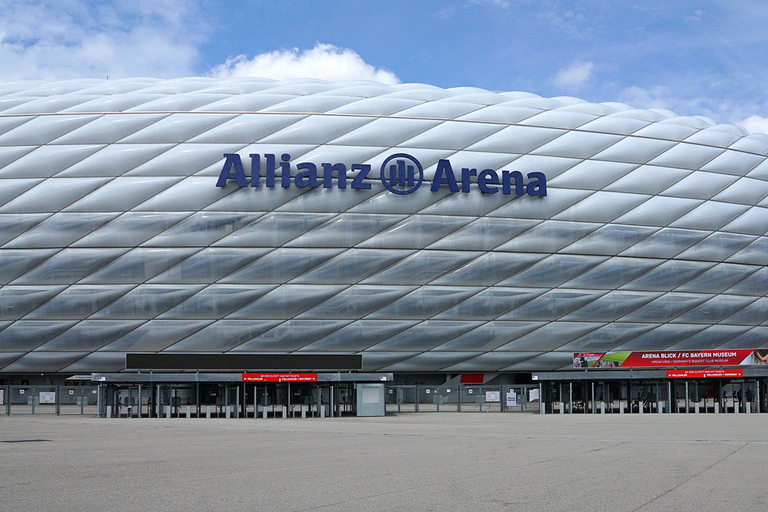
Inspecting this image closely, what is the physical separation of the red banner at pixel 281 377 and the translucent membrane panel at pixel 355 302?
14.4ft

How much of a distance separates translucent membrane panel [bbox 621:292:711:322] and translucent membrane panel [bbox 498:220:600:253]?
14.8ft

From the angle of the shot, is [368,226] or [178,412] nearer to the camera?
[178,412]

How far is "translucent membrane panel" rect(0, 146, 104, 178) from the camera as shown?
35188mm

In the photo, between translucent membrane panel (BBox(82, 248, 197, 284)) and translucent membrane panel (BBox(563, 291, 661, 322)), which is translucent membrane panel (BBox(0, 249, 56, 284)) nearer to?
translucent membrane panel (BBox(82, 248, 197, 284))

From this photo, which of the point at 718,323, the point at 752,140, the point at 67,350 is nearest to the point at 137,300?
the point at 67,350

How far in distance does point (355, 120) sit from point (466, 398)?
13.4 metres

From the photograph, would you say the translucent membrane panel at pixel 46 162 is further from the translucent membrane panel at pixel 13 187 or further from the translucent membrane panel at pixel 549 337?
the translucent membrane panel at pixel 549 337

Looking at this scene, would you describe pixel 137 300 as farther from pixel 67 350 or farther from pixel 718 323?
pixel 718 323

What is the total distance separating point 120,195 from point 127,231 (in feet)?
5.13

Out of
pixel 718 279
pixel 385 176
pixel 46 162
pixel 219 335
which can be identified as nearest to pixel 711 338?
pixel 718 279

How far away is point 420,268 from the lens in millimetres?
35750

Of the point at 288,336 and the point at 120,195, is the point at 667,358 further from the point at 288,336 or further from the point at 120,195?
the point at 120,195

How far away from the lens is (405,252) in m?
35.7

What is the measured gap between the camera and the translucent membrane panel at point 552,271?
36719mm
